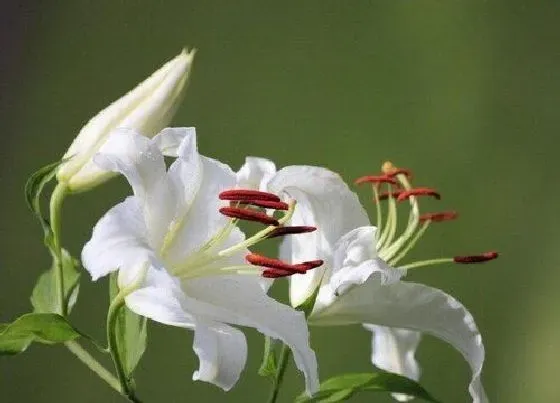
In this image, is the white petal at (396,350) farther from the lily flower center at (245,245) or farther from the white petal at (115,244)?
the white petal at (115,244)

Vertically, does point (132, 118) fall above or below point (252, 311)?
above

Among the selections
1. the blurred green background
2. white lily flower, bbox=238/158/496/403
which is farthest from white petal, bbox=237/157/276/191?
the blurred green background

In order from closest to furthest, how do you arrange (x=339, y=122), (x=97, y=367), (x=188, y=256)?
(x=188, y=256) < (x=97, y=367) < (x=339, y=122)

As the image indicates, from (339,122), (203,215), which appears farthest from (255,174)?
(339,122)

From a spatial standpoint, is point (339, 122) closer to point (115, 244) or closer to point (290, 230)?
point (290, 230)

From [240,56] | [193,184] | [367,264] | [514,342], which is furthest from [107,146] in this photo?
[514,342]
